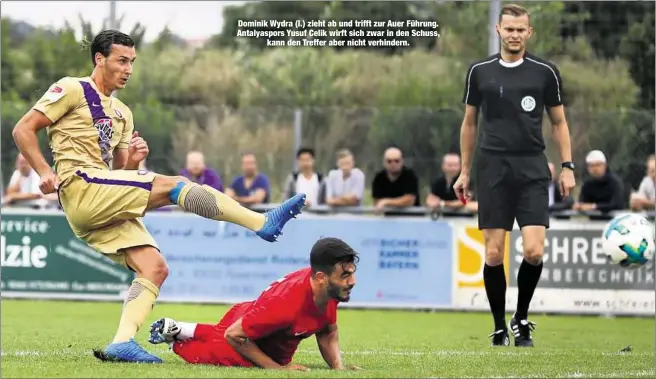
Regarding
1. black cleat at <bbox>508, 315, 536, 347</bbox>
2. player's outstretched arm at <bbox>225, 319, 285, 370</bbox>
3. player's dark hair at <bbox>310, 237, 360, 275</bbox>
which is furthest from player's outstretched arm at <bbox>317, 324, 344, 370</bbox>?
black cleat at <bbox>508, 315, 536, 347</bbox>

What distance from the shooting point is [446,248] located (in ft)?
54.1

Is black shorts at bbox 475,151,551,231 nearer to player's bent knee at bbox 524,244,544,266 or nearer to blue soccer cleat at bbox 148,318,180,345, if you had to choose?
player's bent knee at bbox 524,244,544,266

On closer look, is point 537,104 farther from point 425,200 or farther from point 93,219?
point 425,200

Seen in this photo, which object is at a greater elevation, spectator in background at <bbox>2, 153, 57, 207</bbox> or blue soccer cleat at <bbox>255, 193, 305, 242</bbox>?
blue soccer cleat at <bbox>255, 193, 305, 242</bbox>

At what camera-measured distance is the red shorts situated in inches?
316

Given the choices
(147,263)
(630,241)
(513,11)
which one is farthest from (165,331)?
(630,241)

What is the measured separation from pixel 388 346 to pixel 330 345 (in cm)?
283

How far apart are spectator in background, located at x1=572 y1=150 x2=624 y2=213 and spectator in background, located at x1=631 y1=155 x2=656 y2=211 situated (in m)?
0.18

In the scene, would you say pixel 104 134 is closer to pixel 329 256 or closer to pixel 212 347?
pixel 212 347

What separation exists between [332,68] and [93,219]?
14656 millimetres

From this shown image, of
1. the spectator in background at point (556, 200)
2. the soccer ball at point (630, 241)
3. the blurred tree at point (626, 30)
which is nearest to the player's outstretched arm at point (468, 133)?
the soccer ball at point (630, 241)

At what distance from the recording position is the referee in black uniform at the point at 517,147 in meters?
10.4

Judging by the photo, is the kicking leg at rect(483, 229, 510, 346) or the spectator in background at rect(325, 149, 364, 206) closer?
the kicking leg at rect(483, 229, 510, 346)

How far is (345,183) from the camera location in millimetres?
17125
